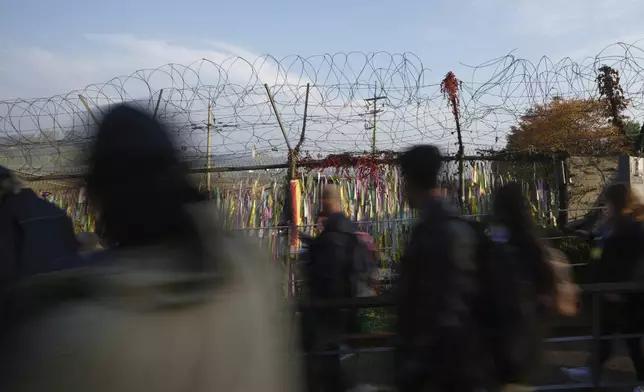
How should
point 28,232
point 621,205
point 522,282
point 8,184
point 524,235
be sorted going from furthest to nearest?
point 621,205 → point 524,235 → point 522,282 → point 8,184 → point 28,232

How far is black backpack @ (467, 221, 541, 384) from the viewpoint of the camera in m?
2.47

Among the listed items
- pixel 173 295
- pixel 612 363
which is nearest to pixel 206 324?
pixel 173 295

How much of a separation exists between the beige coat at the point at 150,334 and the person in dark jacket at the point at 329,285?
239cm

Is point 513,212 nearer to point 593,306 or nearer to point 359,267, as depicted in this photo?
point 593,306

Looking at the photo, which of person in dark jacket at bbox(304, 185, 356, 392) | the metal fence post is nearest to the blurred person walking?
person in dark jacket at bbox(304, 185, 356, 392)

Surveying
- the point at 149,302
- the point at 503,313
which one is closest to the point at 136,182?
the point at 149,302

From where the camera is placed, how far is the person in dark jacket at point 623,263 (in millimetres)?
4023

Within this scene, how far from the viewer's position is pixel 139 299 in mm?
996

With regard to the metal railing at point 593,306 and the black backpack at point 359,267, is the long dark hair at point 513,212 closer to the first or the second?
the metal railing at point 593,306

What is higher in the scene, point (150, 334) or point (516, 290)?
point (150, 334)

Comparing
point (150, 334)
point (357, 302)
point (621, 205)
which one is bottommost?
point (357, 302)

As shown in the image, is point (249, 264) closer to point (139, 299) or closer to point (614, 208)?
point (139, 299)

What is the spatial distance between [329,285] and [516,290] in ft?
6.66

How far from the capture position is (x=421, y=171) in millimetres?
2445
